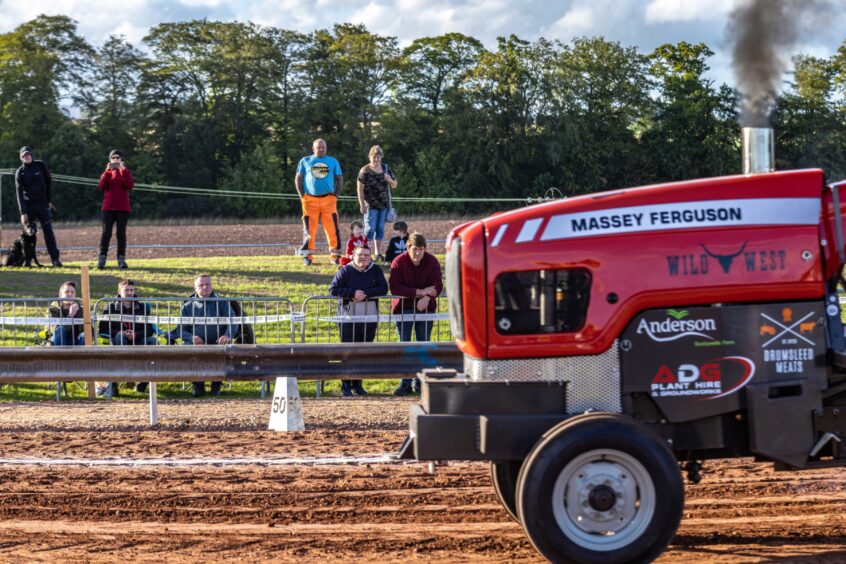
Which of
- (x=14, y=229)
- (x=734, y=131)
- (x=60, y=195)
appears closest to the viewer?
(x=14, y=229)

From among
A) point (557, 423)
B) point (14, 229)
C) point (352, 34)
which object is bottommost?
point (557, 423)

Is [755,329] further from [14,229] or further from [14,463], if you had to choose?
[14,229]

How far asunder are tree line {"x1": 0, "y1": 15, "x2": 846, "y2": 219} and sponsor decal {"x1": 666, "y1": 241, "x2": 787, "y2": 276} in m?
32.4

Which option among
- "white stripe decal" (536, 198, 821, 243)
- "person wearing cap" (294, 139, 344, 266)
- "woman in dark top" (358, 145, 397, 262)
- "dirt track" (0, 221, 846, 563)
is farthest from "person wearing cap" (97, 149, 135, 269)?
"white stripe decal" (536, 198, 821, 243)

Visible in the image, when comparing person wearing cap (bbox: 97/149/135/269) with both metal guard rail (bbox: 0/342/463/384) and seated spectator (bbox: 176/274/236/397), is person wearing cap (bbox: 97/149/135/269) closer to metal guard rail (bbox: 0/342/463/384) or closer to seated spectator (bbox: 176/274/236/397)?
seated spectator (bbox: 176/274/236/397)

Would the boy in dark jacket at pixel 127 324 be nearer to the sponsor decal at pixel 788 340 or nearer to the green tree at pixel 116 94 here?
the sponsor decal at pixel 788 340

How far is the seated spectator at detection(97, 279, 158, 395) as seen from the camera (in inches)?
488

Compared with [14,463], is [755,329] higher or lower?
higher

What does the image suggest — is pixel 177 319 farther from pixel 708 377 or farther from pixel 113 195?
pixel 708 377

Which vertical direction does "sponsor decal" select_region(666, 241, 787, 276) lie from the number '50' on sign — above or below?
above

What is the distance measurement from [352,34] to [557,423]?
37678 mm

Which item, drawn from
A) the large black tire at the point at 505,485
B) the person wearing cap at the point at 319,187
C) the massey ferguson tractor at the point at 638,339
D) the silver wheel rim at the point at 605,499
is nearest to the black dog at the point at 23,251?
the person wearing cap at the point at 319,187

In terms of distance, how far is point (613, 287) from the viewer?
5.59m

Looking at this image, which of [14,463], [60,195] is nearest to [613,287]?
[14,463]
